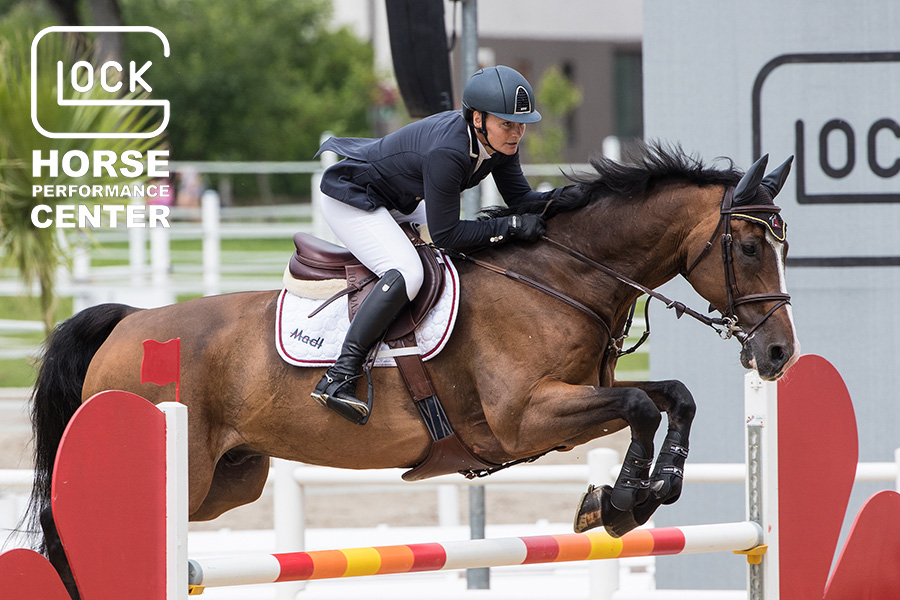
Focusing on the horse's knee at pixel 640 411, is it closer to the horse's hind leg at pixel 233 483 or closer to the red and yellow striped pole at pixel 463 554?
the red and yellow striped pole at pixel 463 554

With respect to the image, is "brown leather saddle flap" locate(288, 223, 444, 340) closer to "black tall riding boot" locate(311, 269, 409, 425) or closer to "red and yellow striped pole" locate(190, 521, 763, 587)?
"black tall riding boot" locate(311, 269, 409, 425)

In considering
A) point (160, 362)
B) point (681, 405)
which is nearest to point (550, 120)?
point (681, 405)

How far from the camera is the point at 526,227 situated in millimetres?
3309

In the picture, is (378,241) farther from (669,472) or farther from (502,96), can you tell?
(669,472)

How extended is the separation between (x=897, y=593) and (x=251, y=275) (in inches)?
412

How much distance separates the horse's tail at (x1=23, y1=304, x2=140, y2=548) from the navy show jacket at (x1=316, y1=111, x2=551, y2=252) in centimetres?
104

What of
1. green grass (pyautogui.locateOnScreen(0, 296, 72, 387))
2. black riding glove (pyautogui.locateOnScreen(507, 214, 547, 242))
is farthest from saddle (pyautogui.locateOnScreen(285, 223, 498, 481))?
green grass (pyautogui.locateOnScreen(0, 296, 72, 387))

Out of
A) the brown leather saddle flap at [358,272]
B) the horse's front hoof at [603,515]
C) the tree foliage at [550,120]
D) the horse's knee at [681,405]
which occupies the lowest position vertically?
the horse's front hoof at [603,515]

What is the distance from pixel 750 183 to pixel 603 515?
105 centimetres

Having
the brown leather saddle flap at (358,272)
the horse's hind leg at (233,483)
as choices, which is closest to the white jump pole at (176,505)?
the brown leather saddle flap at (358,272)

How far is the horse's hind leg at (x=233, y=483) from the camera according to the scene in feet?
11.9

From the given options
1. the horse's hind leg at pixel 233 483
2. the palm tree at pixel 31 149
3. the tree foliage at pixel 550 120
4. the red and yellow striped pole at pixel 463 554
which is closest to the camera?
the red and yellow striped pole at pixel 463 554

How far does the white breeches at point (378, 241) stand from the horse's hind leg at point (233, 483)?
0.84 metres

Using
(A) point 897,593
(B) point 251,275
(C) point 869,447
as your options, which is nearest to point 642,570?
(C) point 869,447
